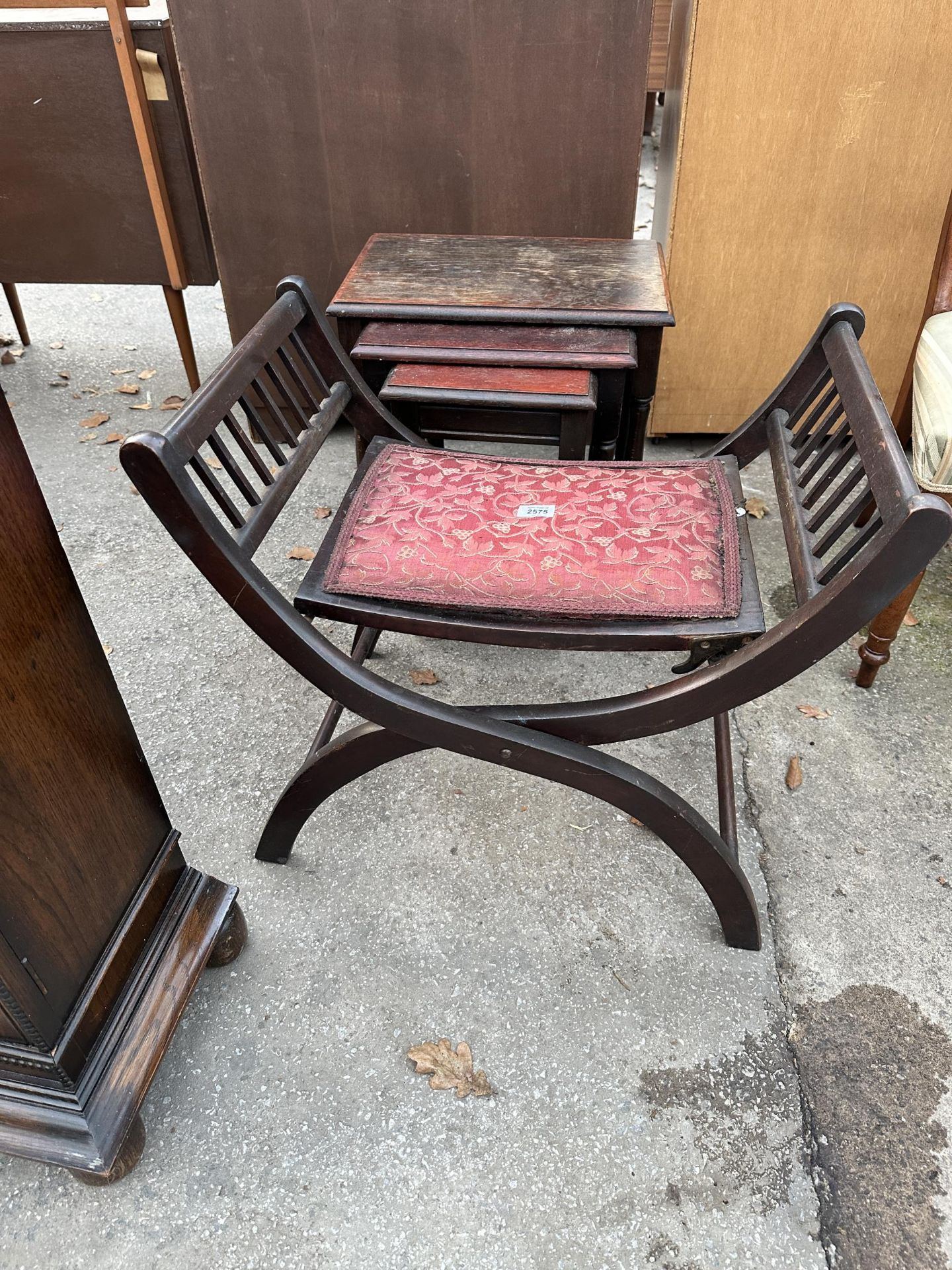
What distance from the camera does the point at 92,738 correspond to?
1194 millimetres

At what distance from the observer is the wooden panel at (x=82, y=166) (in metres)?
2.54

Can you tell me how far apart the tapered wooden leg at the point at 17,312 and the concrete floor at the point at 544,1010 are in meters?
2.07

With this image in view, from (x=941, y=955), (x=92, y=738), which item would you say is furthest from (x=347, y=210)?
(x=941, y=955)

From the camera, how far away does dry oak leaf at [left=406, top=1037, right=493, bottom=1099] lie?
1372mm

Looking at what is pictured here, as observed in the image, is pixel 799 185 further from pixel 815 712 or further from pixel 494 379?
pixel 815 712

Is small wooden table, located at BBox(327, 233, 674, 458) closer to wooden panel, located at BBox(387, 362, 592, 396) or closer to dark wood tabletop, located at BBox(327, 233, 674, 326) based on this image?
dark wood tabletop, located at BBox(327, 233, 674, 326)

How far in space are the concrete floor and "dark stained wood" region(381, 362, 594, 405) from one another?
2.41 ft

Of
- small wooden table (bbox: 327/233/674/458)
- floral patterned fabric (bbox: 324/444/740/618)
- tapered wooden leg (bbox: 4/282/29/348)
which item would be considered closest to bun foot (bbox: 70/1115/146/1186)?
floral patterned fabric (bbox: 324/444/740/618)

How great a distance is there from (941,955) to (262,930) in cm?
125

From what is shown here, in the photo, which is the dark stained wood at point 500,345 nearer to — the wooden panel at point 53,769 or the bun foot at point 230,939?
the wooden panel at point 53,769

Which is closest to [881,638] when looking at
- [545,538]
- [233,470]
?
[545,538]

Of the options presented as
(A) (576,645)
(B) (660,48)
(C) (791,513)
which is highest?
(B) (660,48)

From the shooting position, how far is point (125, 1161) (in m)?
1.25

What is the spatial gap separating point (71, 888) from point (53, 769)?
0.19 metres
